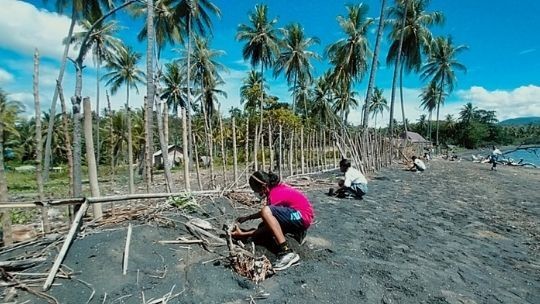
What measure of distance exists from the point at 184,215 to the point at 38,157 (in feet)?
6.84

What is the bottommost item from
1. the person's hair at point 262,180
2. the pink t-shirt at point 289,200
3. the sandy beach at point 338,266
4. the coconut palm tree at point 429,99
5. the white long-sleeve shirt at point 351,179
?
the sandy beach at point 338,266

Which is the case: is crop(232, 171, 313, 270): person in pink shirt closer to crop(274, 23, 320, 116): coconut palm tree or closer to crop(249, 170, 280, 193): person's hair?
crop(249, 170, 280, 193): person's hair

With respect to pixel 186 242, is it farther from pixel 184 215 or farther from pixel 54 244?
pixel 54 244

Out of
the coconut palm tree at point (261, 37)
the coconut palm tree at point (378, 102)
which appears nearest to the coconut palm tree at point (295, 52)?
the coconut palm tree at point (261, 37)

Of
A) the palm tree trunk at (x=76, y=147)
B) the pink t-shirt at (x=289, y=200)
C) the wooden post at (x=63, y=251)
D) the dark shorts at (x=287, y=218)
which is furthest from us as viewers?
the palm tree trunk at (x=76, y=147)

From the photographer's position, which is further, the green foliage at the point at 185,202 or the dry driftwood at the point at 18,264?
the green foliage at the point at 185,202

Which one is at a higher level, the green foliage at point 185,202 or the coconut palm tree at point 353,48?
the coconut palm tree at point 353,48

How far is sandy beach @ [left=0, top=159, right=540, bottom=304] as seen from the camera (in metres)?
3.27

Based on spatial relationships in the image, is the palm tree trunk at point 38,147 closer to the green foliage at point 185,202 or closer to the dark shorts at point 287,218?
the green foliage at point 185,202

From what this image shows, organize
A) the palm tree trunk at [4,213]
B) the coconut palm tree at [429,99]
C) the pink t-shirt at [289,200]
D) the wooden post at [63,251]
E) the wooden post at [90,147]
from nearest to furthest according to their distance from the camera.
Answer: the wooden post at [63,251] → the pink t-shirt at [289,200] → the palm tree trunk at [4,213] → the wooden post at [90,147] → the coconut palm tree at [429,99]

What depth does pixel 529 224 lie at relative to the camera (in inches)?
287

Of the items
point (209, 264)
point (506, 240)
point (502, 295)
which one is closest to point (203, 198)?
point (209, 264)

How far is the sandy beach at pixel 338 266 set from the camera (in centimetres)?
327

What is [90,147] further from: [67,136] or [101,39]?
[101,39]
